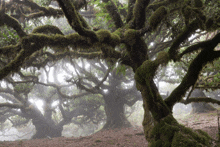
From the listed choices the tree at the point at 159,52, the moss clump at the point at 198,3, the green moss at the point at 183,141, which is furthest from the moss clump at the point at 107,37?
the green moss at the point at 183,141

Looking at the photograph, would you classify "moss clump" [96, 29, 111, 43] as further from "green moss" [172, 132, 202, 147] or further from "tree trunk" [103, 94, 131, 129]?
"tree trunk" [103, 94, 131, 129]

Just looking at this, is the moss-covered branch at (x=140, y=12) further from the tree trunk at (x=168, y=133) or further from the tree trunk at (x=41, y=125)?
the tree trunk at (x=41, y=125)

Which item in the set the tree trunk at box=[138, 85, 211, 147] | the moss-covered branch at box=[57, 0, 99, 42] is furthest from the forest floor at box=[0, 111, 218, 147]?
the moss-covered branch at box=[57, 0, 99, 42]

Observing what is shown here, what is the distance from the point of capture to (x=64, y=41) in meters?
5.20

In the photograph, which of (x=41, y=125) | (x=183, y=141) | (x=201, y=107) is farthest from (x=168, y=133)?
(x=41, y=125)

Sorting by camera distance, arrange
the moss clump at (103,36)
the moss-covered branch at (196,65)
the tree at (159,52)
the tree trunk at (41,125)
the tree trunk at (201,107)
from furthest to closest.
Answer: the tree trunk at (41,125) → the tree trunk at (201,107) → the moss clump at (103,36) → the moss-covered branch at (196,65) → the tree at (159,52)

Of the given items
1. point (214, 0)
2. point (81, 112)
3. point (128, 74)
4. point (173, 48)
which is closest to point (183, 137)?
point (173, 48)

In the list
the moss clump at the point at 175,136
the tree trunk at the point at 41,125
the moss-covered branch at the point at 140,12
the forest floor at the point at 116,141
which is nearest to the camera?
the moss clump at the point at 175,136

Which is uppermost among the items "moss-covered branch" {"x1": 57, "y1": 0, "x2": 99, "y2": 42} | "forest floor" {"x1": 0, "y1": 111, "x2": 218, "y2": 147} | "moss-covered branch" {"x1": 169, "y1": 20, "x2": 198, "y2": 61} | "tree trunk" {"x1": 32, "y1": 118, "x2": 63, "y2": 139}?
"moss-covered branch" {"x1": 57, "y1": 0, "x2": 99, "y2": 42}

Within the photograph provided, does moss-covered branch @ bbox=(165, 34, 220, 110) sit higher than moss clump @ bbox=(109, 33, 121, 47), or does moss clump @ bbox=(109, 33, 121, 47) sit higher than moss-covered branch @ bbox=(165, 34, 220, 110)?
moss clump @ bbox=(109, 33, 121, 47)

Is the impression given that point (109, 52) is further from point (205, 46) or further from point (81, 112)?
point (81, 112)

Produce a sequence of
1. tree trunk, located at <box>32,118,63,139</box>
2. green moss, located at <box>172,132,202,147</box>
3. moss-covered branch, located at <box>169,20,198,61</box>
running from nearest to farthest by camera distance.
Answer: green moss, located at <box>172,132,202,147</box>, moss-covered branch, located at <box>169,20,198,61</box>, tree trunk, located at <box>32,118,63,139</box>

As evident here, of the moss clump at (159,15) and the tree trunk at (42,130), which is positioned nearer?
the moss clump at (159,15)

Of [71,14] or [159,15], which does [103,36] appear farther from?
[159,15]
